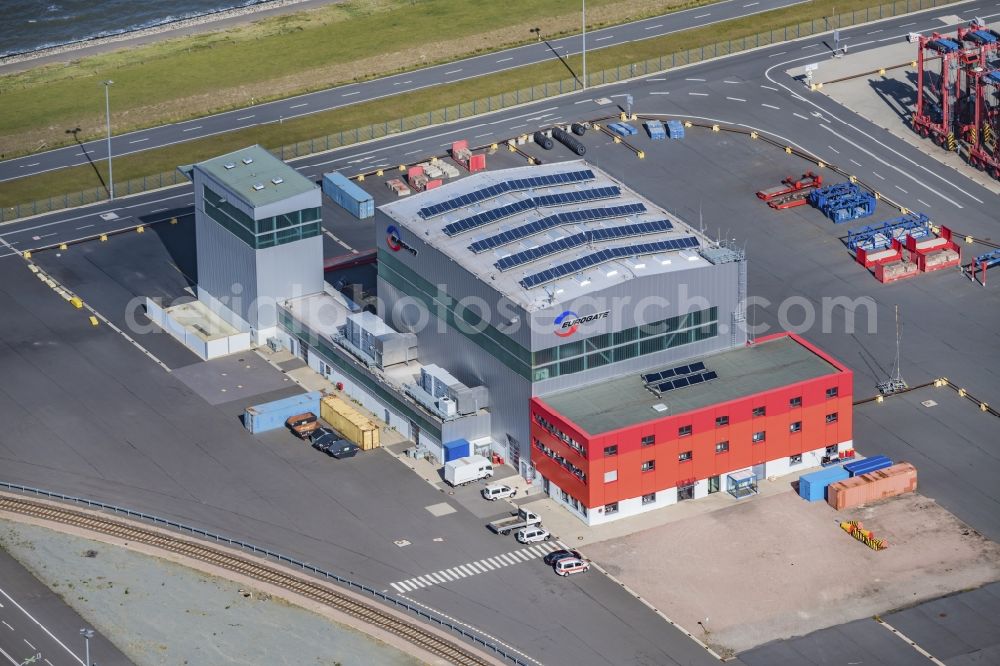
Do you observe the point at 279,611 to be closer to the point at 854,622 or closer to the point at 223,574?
the point at 223,574

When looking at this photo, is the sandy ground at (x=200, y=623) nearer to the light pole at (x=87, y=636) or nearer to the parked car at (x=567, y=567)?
the light pole at (x=87, y=636)

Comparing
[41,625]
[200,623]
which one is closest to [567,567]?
[200,623]

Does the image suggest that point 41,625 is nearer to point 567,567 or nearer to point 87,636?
point 87,636

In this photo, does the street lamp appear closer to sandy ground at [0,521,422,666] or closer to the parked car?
sandy ground at [0,521,422,666]

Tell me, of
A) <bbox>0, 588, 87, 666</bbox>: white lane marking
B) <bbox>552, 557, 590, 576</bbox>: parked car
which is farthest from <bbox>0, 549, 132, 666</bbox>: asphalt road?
<bbox>552, 557, 590, 576</bbox>: parked car

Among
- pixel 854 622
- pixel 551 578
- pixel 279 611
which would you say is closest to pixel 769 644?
pixel 854 622

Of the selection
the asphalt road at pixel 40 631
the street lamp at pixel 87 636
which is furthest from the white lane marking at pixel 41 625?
the street lamp at pixel 87 636
